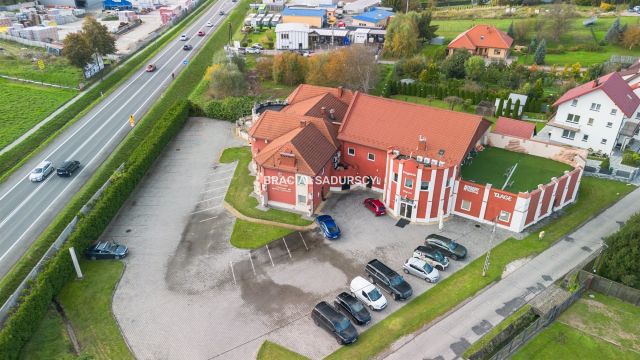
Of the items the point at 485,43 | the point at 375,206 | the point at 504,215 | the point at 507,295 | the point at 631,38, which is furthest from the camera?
the point at 631,38

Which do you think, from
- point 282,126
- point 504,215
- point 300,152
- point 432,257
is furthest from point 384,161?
point 504,215

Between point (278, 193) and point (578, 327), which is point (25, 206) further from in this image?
point (578, 327)

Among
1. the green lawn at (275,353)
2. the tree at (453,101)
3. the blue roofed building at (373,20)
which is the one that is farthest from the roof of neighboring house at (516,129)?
the blue roofed building at (373,20)

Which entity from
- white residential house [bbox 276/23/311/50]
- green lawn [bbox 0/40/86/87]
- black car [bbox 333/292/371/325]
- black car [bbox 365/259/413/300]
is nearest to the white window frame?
black car [bbox 365/259/413/300]

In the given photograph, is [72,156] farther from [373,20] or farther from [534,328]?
[373,20]

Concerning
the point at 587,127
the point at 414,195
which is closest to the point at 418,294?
the point at 414,195
